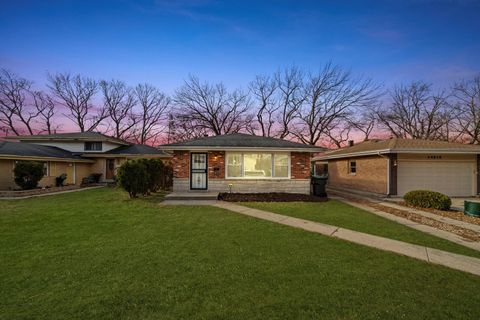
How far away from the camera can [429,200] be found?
1011 cm

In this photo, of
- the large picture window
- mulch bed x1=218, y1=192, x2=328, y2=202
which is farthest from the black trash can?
the large picture window

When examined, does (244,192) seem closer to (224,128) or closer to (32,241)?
(32,241)

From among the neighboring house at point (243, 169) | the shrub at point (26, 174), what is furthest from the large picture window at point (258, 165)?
the shrub at point (26, 174)

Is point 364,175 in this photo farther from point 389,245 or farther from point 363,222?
point 389,245

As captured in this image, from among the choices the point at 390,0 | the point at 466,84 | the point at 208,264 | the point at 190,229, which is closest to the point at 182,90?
the point at 390,0

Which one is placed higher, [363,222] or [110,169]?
[110,169]

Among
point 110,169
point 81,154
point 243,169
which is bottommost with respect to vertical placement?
point 110,169

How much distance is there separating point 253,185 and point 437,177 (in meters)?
10.4

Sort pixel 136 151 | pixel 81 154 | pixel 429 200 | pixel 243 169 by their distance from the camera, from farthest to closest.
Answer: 1. pixel 136 151
2. pixel 81 154
3. pixel 243 169
4. pixel 429 200

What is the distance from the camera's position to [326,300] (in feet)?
9.88

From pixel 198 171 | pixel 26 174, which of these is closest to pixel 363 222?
pixel 198 171

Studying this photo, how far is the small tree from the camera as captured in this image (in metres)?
11.2

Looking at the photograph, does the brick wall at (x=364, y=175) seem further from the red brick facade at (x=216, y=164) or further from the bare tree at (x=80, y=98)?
the bare tree at (x=80, y=98)

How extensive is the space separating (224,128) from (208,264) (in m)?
29.9
